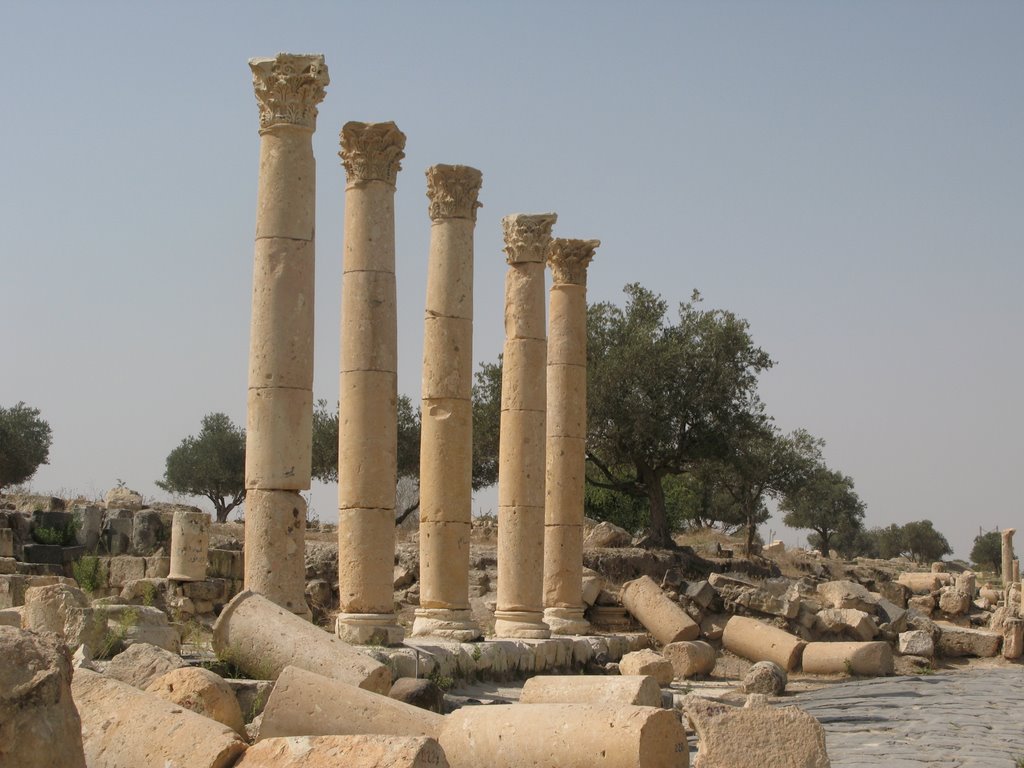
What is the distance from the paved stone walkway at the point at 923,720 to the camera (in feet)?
41.3

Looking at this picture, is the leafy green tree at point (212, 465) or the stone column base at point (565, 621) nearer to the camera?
the stone column base at point (565, 621)

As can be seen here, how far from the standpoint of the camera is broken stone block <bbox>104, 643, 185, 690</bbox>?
11.6 metres

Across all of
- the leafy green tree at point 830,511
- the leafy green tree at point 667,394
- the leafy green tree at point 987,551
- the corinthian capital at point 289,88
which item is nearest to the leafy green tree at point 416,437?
the leafy green tree at point 667,394

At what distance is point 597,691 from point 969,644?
15.7m

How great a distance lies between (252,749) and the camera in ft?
31.3

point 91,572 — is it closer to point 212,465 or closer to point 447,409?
point 447,409

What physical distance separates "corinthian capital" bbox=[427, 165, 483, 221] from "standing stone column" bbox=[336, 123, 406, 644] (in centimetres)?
191

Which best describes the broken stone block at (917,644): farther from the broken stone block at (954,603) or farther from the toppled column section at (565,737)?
the toppled column section at (565,737)

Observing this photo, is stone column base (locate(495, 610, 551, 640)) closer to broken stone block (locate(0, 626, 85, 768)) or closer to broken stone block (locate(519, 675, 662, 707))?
broken stone block (locate(519, 675, 662, 707))

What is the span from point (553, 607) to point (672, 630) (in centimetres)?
315

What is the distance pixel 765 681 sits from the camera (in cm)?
2069

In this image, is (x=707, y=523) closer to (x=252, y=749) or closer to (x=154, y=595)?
(x=154, y=595)

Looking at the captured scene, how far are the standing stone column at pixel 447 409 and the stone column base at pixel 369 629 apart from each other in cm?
169

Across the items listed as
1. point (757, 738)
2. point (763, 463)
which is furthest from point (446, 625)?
point (763, 463)
